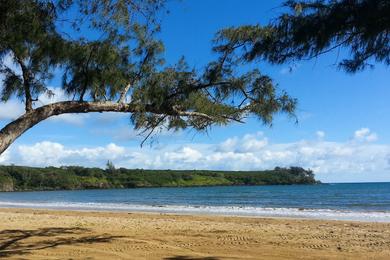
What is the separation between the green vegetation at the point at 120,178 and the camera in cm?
11862

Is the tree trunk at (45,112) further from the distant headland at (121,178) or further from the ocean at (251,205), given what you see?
the distant headland at (121,178)

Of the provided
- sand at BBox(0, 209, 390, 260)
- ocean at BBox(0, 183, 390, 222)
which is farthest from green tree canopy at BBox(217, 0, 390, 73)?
ocean at BBox(0, 183, 390, 222)

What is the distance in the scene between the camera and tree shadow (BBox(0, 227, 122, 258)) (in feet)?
30.5

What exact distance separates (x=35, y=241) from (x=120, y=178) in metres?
116

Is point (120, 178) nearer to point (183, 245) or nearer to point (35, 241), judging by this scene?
point (35, 241)

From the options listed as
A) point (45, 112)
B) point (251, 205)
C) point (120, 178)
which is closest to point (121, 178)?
point (120, 178)

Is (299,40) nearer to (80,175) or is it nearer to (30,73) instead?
(30,73)

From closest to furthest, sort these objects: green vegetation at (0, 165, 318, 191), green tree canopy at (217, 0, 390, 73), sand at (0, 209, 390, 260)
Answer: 1. green tree canopy at (217, 0, 390, 73)
2. sand at (0, 209, 390, 260)
3. green vegetation at (0, 165, 318, 191)

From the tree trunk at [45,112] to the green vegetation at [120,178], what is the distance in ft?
367

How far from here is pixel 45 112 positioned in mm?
6016

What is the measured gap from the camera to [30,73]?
654 cm

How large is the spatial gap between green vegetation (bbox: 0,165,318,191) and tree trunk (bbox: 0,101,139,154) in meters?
112

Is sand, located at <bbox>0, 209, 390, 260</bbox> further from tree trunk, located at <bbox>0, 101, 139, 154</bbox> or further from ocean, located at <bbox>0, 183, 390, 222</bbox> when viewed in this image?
ocean, located at <bbox>0, 183, 390, 222</bbox>

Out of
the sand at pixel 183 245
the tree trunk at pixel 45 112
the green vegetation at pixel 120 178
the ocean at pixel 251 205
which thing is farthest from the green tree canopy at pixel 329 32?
the green vegetation at pixel 120 178
